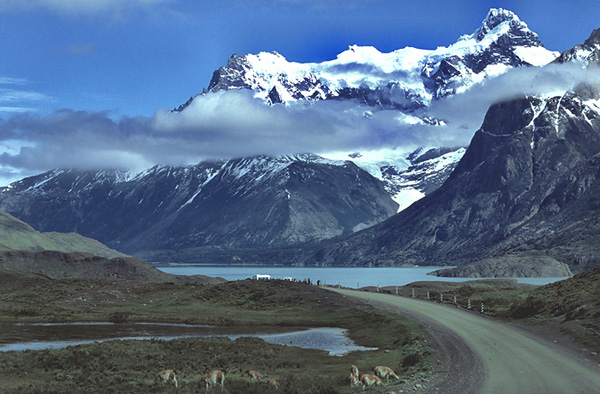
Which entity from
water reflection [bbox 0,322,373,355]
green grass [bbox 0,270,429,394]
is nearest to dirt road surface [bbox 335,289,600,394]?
green grass [bbox 0,270,429,394]

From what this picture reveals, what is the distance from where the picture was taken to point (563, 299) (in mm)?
78875

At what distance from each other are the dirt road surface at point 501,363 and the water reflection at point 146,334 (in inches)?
461

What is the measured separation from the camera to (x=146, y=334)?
82.9m

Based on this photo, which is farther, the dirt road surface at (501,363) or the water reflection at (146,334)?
the water reflection at (146,334)

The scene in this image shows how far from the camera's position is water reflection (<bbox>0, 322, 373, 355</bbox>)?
72.5 meters

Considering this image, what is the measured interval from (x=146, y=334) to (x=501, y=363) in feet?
156

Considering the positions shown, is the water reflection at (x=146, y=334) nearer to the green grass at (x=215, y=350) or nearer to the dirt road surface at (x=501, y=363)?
the green grass at (x=215, y=350)

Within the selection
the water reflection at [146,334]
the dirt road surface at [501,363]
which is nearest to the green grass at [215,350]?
the dirt road surface at [501,363]

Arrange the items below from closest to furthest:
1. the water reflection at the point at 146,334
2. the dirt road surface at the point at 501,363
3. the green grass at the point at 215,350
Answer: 1. the dirt road surface at the point at 501,363
2. the green grass at the point at 215,350
3. the water reflection at the point at 146,334

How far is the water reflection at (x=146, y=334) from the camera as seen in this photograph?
72.5 metres

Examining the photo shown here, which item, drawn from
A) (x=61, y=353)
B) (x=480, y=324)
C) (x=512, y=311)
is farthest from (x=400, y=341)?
(x=61, y=353)

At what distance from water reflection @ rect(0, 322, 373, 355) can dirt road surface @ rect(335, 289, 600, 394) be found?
11719 millimetres

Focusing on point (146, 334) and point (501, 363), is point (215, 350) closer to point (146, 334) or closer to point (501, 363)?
point (146, 334)

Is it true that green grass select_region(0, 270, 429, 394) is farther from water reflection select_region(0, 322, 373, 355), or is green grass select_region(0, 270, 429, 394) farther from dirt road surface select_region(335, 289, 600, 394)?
water reflection select_region(0, 322, 373, 355)
